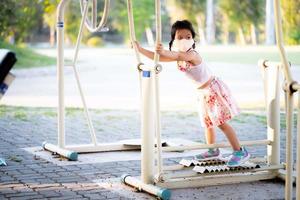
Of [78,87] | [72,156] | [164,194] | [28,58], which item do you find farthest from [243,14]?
[164,194]

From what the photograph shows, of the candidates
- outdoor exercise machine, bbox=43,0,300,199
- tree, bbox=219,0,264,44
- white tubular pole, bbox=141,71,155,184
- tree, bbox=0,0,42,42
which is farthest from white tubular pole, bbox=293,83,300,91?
tree, bbox=0,0,42,42

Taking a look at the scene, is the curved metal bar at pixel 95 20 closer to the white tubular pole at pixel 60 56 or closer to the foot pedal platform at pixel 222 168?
the white tubular pole at pixel 60 56

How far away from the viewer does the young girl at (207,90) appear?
4.98 meters

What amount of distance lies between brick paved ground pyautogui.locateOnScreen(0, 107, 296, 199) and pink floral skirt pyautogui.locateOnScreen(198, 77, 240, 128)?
51 cm

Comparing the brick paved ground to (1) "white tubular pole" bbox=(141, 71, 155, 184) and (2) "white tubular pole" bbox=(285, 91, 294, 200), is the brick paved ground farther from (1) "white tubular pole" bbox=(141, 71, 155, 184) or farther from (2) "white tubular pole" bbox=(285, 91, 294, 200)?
(2) "white tubular pole" bbox=(285, 91, 294, 200)

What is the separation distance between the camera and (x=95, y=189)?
483cm

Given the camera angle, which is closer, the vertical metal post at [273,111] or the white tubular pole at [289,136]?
the white tubular pole at [289,136]

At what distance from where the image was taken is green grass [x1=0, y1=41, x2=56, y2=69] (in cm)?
1876

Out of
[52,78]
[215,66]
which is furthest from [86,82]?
[215,66]

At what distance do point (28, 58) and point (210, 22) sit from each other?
305 inches

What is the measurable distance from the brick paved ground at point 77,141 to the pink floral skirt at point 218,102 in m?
0.51

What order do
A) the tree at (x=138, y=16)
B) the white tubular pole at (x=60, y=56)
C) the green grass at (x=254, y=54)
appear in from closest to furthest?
the green grass at (x=254, y=54) < the white tubular pole at (x=60, y=56) < the tree at (x=138, y=16)

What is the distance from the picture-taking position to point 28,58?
20.1m

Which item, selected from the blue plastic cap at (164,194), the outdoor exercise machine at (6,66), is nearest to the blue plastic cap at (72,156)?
the blue plastic cap at (164,194)
